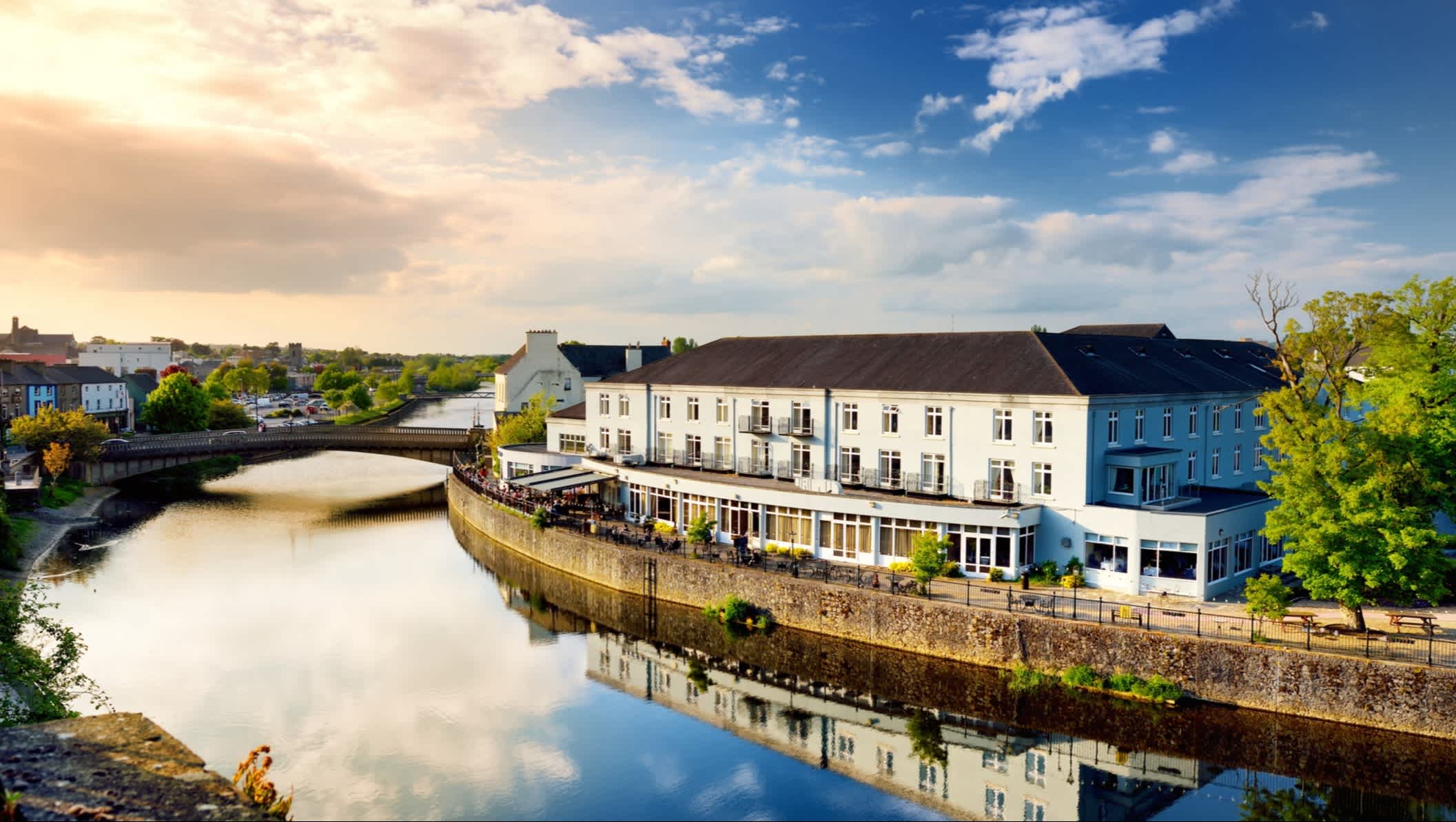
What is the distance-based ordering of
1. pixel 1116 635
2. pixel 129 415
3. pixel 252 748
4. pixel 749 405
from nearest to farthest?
pixel 252 748 < pixel 1116 635 < pixel 749 405 < pixel 129 415

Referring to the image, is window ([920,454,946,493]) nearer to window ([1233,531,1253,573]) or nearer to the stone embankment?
window ([1233,531,1253,573])

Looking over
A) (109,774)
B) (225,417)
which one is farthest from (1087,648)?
(225,417)

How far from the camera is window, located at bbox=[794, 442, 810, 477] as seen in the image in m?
43.8

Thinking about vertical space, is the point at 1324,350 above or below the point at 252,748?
above

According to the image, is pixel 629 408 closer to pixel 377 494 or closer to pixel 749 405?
pixel 749 405

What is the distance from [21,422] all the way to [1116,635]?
76545 mm

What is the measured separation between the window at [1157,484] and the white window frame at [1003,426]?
5111mm

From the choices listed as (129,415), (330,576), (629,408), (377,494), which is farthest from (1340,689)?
(129,415)

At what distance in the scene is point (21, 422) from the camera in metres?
69.9

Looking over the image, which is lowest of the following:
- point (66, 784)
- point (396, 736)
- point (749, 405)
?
point (396, 736)

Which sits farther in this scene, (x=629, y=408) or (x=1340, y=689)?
(x=629, y=408)

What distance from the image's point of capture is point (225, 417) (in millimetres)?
106625

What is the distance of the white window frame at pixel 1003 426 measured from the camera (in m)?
37.0

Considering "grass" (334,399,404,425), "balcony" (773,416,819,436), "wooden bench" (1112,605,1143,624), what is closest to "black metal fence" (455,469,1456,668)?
"wooden bench" (1112,605,1143,624)
